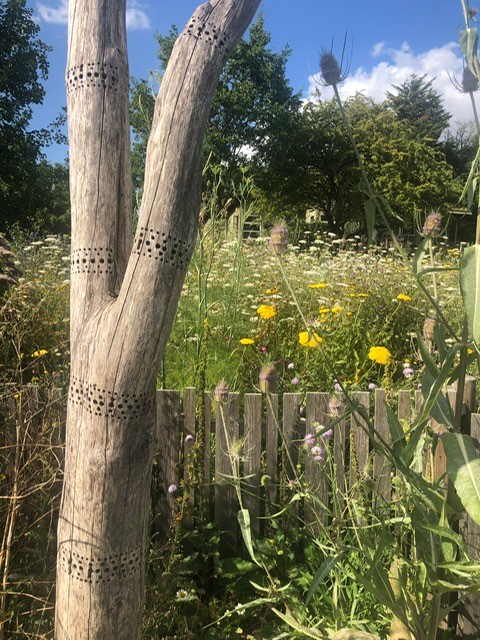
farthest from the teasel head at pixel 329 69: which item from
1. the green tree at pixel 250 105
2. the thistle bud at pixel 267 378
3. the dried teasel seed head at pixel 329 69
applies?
the green tree at pixel 250 105

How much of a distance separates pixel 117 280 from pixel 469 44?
44.7 inches

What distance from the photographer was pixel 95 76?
5.89ft

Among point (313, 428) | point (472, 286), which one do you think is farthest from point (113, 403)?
point (313, 428)

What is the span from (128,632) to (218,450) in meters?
1.00

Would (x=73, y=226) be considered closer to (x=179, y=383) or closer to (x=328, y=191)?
(x=179, y=383)

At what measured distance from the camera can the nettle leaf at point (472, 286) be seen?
1077 mm

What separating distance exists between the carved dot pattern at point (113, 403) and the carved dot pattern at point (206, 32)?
3.31 ft

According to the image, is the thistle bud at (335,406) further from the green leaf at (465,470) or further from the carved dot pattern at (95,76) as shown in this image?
the carved dot pattern at (95,76)

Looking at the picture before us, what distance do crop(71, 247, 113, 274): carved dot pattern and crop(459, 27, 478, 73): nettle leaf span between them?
1.09m

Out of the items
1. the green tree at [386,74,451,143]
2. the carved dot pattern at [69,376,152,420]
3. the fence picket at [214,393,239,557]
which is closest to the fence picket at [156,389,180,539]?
the fence picket at [214,393,239,557]

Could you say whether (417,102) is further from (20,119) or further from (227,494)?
(227,494)

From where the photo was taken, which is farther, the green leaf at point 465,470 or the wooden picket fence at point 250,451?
the wooden picket fence at point 250,451

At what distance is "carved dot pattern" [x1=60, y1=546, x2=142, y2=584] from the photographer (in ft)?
5.86

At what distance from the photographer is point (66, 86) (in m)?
1.89
